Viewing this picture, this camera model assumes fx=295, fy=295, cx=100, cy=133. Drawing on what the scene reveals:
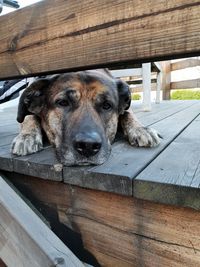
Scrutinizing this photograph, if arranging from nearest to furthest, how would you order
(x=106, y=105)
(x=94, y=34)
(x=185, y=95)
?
(x=94, y=34)
(x=106, y=105)
(x=185, y=95)

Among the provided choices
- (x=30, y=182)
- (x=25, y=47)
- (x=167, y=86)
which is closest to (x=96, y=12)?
(x=25, y=47)

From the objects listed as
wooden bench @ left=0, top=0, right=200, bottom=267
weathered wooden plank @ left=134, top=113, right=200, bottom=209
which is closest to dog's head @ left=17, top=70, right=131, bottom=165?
wooden bench @ left=0, top=0, right=200, bottom=267

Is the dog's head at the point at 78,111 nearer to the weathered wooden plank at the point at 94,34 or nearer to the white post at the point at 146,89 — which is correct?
the weathered wooden plank at the point at 94,34

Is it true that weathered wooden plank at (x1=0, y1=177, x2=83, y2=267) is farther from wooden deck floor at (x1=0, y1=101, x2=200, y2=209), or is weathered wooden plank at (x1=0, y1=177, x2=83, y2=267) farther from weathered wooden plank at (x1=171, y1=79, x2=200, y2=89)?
weathered wooden plank at (x1=171, y1=79, x2=200, y2=89)

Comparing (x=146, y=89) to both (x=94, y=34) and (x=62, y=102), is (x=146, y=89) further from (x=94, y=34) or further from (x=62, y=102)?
(x=94, y=34)

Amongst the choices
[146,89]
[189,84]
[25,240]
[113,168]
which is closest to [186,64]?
[189,84]

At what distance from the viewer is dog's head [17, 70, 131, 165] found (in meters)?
1.48

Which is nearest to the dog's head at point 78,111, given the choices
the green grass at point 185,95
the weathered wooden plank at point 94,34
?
the weathered wooden plank at point 94,34

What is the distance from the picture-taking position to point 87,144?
1.48 m

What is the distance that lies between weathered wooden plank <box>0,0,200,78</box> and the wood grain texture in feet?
1.83

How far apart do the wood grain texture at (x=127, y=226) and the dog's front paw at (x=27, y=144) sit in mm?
224

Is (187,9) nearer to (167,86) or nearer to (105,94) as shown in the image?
(105,94)

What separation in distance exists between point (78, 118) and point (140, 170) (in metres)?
0.57

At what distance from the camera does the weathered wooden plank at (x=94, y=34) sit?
2.80 feet
